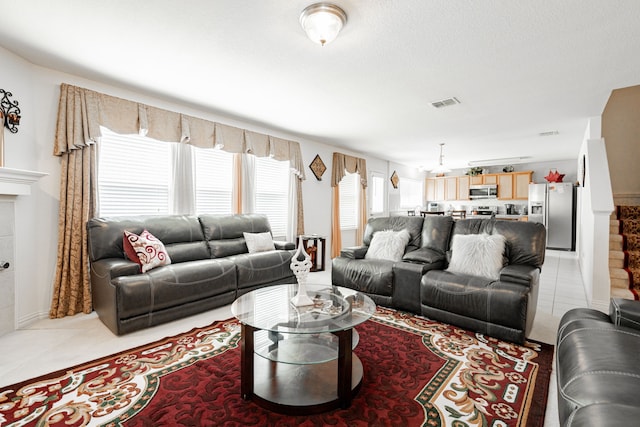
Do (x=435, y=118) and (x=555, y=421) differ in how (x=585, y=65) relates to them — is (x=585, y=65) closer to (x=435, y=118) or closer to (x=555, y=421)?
(x=435, y=118)

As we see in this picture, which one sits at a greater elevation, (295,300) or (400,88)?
(400,88)

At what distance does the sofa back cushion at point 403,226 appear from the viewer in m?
3.60

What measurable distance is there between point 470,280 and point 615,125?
410cm

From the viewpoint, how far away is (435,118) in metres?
4.35

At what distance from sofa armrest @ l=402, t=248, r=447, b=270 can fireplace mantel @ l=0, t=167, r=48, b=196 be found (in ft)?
11.7

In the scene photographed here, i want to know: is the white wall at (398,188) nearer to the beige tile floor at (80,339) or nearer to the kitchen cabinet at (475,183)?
the kitchen cabinet at (475,183)

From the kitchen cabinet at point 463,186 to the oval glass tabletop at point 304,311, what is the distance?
8315mm

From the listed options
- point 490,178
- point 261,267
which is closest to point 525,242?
point 261,267

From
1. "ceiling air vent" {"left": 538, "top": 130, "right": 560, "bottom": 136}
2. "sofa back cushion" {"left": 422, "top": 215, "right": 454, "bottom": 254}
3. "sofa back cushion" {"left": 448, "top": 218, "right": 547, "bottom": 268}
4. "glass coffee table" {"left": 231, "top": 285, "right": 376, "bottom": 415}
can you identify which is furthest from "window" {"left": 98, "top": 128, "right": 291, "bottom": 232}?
"ceiling air vent" {"left": 538, "top": 130, "right": 560, "bottom": 136}

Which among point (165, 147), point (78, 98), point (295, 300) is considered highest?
point (78, 98)

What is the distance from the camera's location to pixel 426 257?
123 inches

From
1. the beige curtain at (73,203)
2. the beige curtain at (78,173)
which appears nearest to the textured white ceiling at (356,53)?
the beige curtain at (78,173)

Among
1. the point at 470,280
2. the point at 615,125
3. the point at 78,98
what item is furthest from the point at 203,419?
the point at 615,125

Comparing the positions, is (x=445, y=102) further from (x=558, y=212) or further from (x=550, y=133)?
(x=558, y=212)
